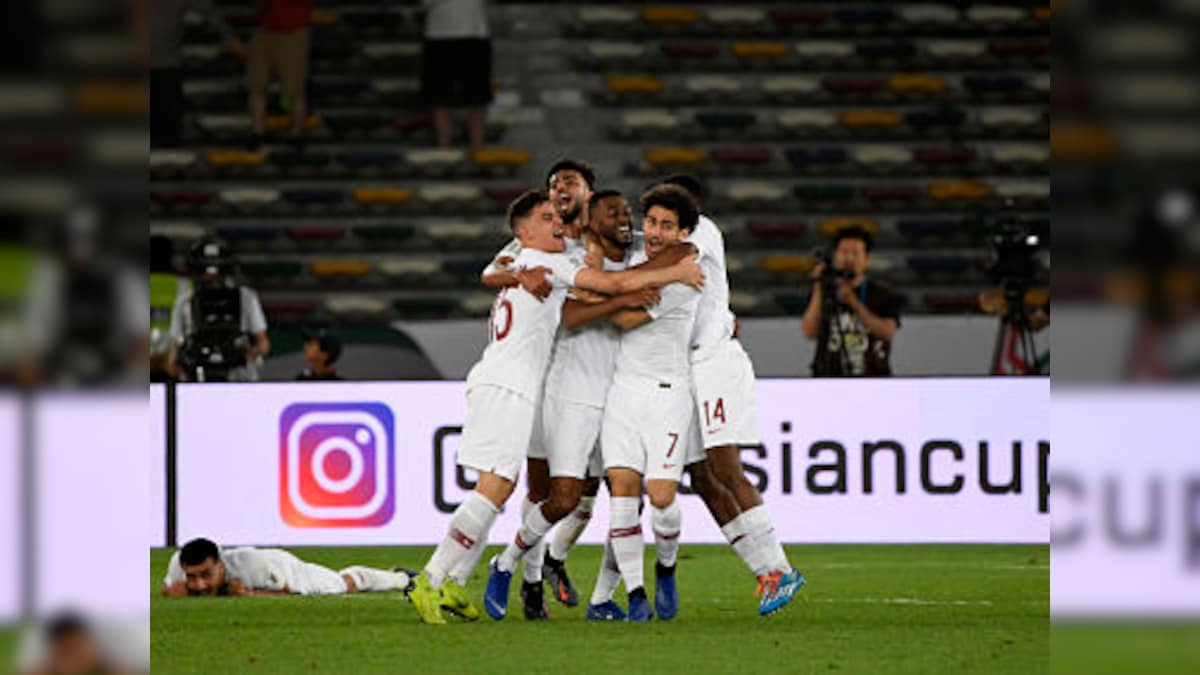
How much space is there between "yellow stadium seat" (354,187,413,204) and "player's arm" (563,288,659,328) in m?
10.3

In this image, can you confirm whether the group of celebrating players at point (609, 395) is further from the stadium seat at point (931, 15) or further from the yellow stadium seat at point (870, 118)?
the stadium seat at point (931, 15)

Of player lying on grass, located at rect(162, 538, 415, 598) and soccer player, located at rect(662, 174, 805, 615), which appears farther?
player lying on grass, located at rect(162, 538, 415, 598)

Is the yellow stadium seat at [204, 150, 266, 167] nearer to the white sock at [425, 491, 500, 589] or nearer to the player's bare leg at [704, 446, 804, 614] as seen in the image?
the player's bare leg at [704, 446, 804, 614]

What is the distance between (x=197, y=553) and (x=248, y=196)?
358 inches

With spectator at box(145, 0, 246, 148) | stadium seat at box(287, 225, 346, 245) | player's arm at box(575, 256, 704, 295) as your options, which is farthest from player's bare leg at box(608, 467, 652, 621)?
stadium seat at box(287, 225, 346, 245)

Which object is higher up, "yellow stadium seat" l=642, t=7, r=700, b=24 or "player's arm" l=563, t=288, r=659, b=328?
"yellow stadium seat" l=642, t=7, r=700, b=24

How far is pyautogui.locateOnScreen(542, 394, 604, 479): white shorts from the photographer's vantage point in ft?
29.8

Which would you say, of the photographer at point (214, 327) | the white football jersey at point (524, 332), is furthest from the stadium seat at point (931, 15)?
the white football jersey at point (524, 332)

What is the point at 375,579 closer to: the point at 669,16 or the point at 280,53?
the point at 280,53

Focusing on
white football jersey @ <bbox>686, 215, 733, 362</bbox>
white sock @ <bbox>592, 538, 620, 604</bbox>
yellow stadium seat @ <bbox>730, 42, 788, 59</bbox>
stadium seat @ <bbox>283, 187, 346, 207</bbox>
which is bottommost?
white sock @ <bbox>592, 538, 620, 604</bbox>

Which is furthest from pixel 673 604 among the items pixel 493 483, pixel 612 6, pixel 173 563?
pixel 612 6

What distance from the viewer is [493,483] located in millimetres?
8820

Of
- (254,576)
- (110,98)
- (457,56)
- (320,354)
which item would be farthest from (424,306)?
(110,98)

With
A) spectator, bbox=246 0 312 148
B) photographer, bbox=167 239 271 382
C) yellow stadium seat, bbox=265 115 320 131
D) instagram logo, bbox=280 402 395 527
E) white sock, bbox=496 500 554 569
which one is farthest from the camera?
yellow stadium seat, bbox=265 115 320 131
